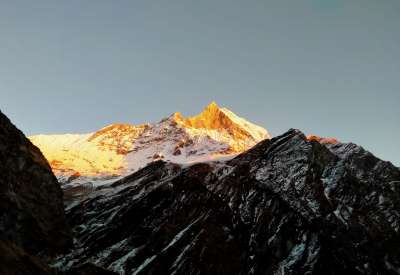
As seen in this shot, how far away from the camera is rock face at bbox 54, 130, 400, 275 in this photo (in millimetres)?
80875

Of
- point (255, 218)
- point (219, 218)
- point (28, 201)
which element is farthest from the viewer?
point (255, 218)

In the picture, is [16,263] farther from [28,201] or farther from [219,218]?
[219,218]

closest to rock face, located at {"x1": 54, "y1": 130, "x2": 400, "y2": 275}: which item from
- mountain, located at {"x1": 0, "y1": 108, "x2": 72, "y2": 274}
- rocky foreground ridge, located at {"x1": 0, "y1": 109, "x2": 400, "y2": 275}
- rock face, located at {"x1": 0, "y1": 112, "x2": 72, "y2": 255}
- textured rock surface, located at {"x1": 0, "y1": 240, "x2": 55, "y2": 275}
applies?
rocky foreground ridge, located at {"x1": 0, "y1": 109, "x2": 400, "y2": 275}

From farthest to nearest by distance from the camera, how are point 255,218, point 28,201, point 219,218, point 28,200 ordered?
point 255,218 < point 219,218 < point 28,200 < point 28,201

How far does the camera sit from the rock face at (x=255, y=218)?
80.9 m

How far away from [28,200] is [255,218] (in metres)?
37.8

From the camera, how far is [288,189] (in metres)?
99.1

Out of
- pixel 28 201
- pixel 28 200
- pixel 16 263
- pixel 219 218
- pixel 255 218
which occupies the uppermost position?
pixel 255 218

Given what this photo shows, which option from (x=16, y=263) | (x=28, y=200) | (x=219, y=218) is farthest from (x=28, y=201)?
(x=16, y=263)

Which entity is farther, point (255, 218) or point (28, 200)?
point (255, 218)

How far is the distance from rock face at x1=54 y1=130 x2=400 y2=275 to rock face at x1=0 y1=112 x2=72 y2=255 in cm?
434

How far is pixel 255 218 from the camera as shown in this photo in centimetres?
9031

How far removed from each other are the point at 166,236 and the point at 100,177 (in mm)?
107280

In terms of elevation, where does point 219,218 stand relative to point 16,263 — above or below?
above
